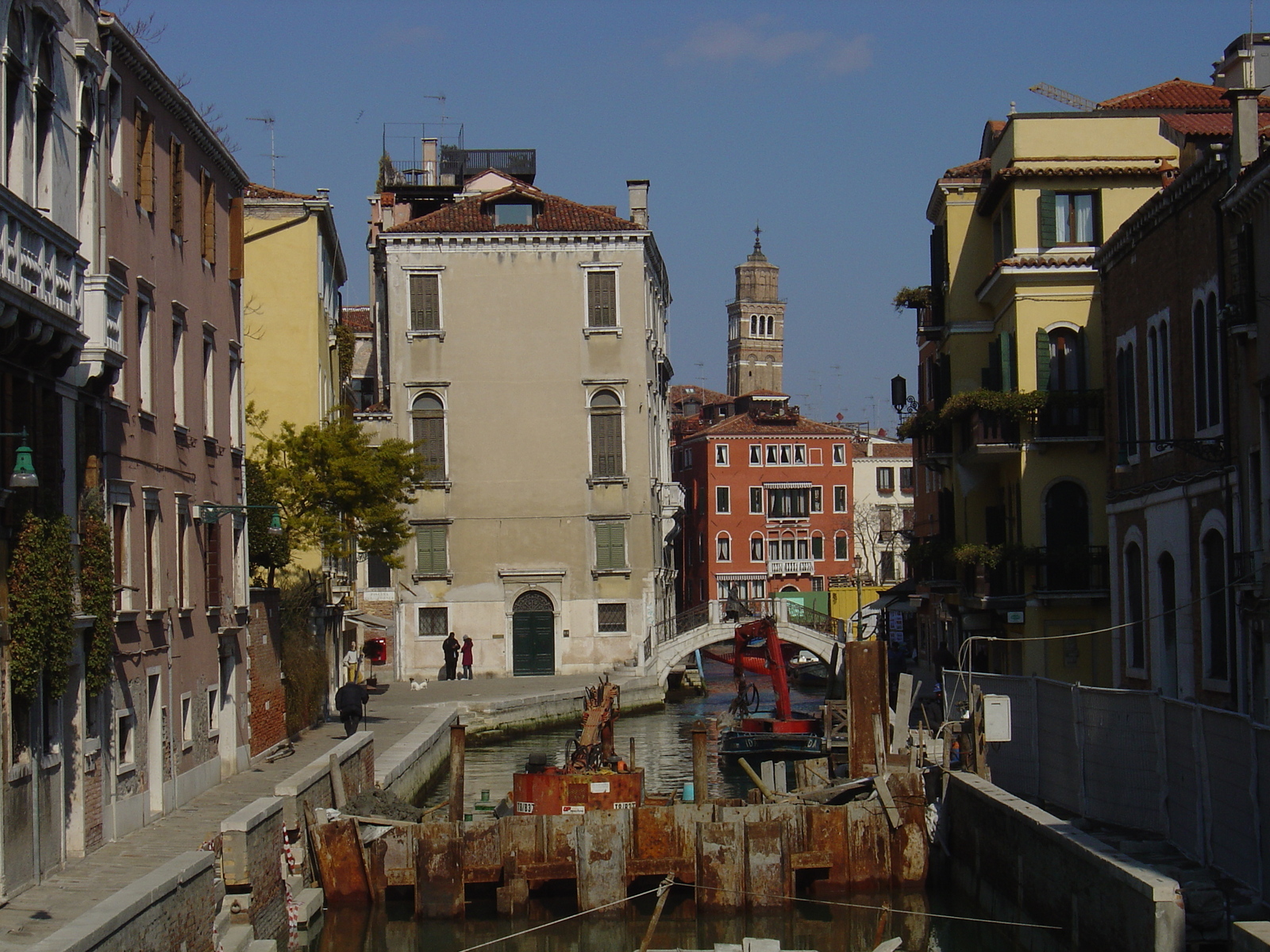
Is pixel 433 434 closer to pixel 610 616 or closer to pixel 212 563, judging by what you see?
pixel 610 616

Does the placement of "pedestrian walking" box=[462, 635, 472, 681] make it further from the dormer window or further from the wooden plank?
the wooden plank

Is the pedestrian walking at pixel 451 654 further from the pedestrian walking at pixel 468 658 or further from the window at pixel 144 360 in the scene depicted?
the window at pixel 144 360

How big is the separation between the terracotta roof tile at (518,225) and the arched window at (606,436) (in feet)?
17.0

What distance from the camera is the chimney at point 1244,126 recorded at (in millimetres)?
18766

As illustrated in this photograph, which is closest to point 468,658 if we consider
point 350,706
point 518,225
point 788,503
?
point 518,225

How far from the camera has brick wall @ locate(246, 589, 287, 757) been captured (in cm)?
2673

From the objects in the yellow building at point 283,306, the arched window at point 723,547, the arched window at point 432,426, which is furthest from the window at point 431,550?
the arched window at point 723,547

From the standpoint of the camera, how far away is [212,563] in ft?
81.2

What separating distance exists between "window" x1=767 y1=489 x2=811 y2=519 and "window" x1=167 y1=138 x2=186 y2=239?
60.9 meters

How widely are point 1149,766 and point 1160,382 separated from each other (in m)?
8.12

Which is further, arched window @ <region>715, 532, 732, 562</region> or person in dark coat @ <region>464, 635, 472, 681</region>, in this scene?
arched window @ <region>715, 532, 732, 562</region>

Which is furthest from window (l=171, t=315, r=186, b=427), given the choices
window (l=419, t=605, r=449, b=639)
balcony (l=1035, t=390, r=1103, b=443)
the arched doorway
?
the arched doorway

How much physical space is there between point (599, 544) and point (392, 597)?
659 cm

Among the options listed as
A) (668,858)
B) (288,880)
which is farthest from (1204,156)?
(288,880)
